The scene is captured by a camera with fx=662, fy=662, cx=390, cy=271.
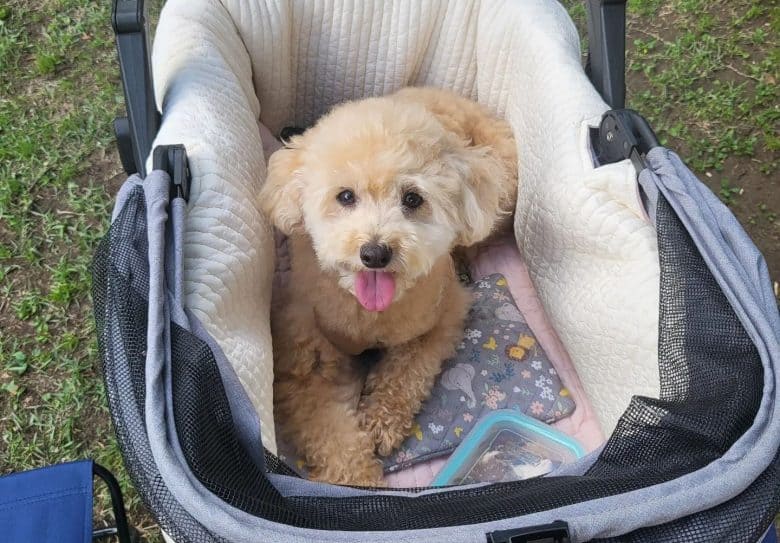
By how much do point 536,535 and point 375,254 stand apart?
72 cm

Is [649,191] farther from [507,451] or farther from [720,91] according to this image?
[720,91]

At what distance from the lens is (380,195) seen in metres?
1.55

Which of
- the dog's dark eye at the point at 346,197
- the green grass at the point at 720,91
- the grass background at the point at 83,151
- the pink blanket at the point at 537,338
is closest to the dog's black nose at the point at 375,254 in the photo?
the dog's dark eye at the point at 346,197

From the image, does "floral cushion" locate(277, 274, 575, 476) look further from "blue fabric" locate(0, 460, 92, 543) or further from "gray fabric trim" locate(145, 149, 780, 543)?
"gray fabric trim" locate(145, 149, 780, 543)

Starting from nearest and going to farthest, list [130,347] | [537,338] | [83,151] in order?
[130,347] → [537,338] → [83,151]

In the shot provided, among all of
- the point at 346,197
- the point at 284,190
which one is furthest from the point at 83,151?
the point at 346,197

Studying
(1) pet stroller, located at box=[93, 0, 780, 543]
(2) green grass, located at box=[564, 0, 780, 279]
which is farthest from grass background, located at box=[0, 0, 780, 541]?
(1) pet stroller, located at box=[93, 0, 780, 543]

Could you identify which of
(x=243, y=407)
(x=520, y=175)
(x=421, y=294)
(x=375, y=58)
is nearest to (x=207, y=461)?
(x=243, y=407)

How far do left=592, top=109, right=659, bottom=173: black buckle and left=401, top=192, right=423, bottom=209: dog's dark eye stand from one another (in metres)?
0.49

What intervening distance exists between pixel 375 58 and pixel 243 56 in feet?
1.55

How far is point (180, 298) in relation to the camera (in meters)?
1.20

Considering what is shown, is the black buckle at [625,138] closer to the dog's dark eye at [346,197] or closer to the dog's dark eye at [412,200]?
the dog's dark eye at [412,200]

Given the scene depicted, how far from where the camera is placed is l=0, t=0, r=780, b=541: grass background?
1957 mm

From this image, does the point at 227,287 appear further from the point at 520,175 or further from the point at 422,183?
the point at 520,175
